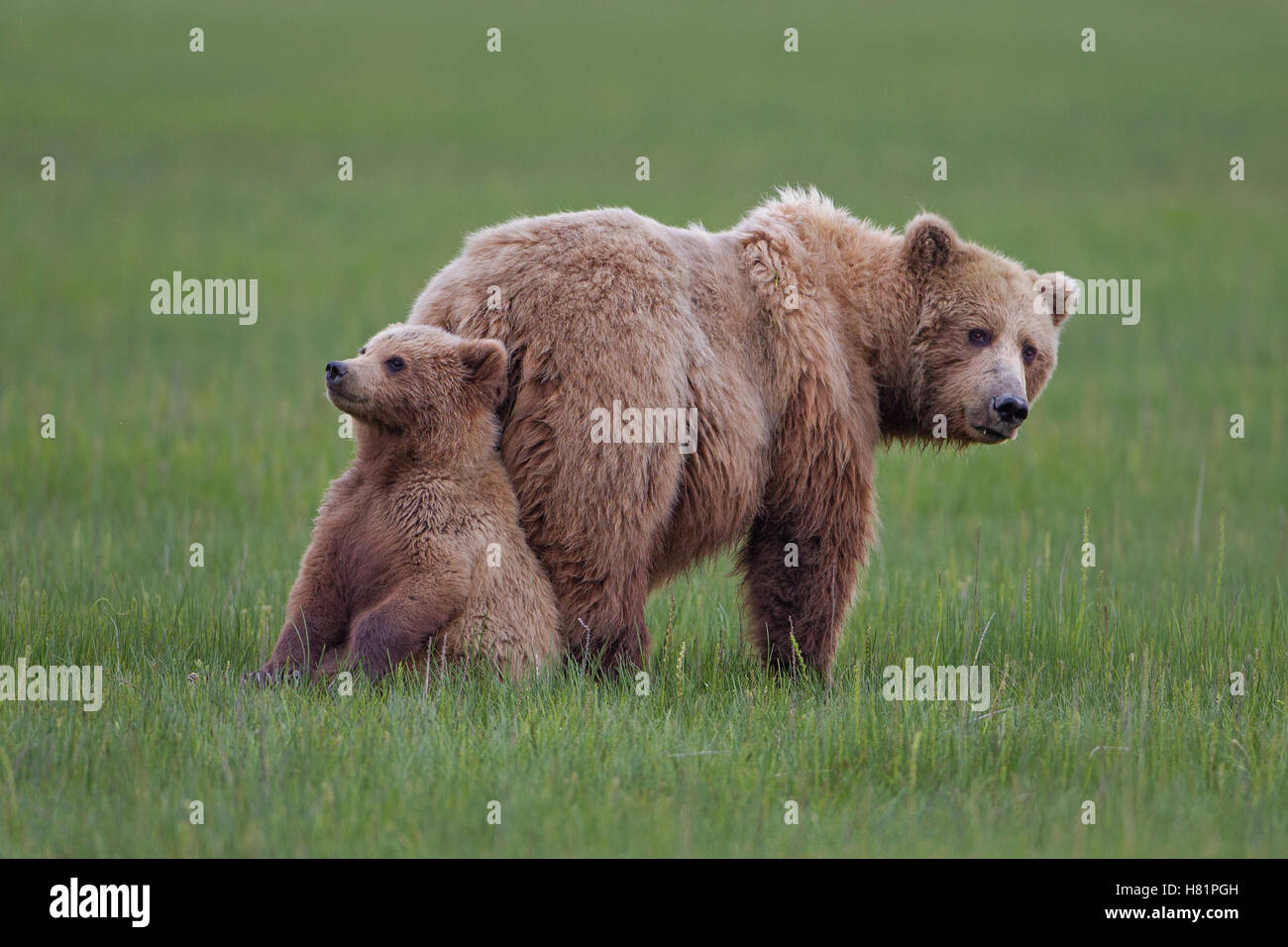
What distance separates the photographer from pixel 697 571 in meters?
7.57

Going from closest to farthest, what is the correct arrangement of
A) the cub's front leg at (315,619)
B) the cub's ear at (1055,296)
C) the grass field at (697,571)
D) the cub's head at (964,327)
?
the grass field at (697,571) → the cub's front leg at (315,619) → the cub's head at (964,327) → the cub's ear at (1055,296)

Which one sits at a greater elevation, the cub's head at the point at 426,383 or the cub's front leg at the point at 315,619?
the cub's head at the point at 426,383

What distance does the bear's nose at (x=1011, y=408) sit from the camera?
7062 millimetres

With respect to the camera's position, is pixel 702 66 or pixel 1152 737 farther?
pixel 702 66

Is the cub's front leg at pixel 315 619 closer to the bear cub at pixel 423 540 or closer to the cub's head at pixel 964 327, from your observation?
the bear cub at pixel 423 540

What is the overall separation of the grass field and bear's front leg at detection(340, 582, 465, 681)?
6.6 inches

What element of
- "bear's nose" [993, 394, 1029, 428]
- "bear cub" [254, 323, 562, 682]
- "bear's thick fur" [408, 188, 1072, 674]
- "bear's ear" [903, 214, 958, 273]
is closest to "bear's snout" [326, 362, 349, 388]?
"bear cub" [254, 323, 562, 682]

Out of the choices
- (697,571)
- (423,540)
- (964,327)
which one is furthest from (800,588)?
(423,540)

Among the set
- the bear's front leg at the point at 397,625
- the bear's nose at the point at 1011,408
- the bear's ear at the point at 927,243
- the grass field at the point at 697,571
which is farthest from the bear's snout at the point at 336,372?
the bear's nose at the point at 1011,408

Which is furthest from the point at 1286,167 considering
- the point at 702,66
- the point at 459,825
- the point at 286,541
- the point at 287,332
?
the point at 459,825

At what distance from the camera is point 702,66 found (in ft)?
137

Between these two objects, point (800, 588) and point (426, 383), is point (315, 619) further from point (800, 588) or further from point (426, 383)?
point (800, 588)

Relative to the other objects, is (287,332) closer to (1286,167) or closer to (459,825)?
(459,825)

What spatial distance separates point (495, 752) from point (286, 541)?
5.36 meters
